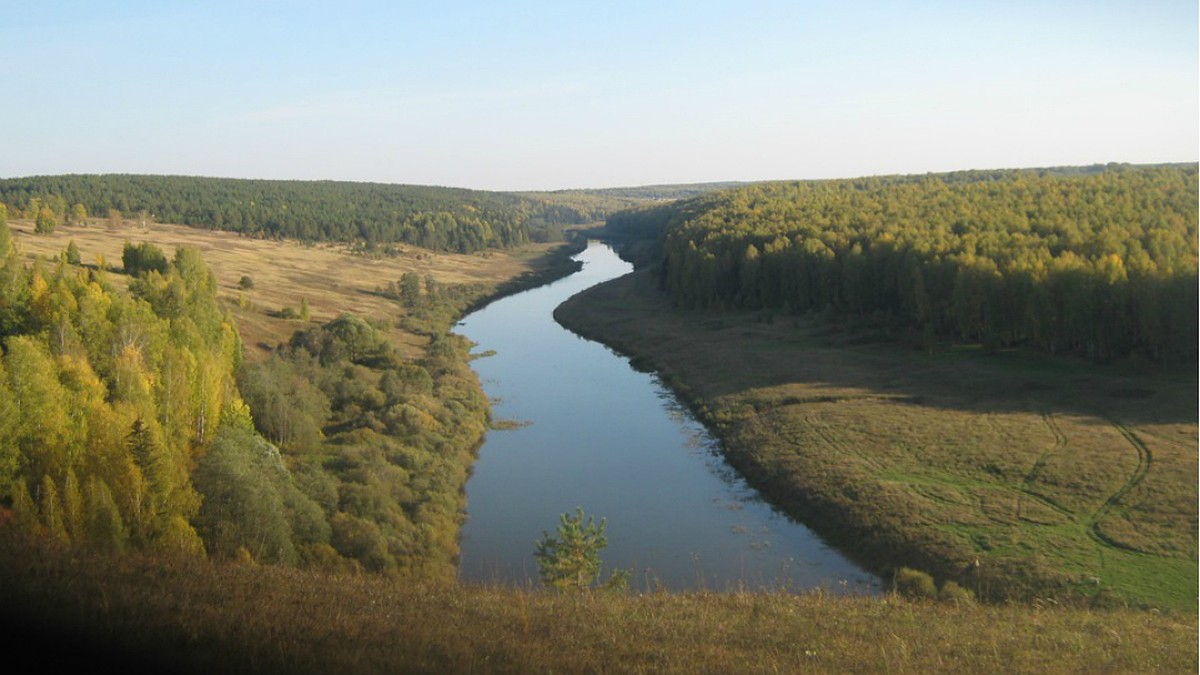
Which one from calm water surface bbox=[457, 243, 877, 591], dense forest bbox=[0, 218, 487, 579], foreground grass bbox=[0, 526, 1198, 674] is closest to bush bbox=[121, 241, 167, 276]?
dense forest bbox=[0, 218, 487, 579]

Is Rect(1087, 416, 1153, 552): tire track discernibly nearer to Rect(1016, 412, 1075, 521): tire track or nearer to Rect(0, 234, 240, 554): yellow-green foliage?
Rect(1016, 412, 1075, 521): tire track

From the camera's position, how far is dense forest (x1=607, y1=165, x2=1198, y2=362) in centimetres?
2955

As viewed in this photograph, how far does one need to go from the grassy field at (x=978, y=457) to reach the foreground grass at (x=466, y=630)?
32.0ft

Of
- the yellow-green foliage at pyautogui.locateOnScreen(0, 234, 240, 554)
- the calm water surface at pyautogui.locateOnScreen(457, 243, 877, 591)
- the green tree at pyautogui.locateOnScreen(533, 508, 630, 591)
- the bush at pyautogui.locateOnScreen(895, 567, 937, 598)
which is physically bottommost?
the calm water surface at pyautogui.locateOnScreen(457, 243, 877, 591)

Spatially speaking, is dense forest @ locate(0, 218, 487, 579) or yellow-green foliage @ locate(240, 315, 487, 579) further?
yellow-green foliage @ locate(240, 315, 487, 579)

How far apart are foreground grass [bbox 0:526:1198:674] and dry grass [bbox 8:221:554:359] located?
2825 cm

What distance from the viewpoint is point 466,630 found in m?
7.77

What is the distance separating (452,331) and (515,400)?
2013cm

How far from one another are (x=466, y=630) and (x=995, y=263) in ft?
110

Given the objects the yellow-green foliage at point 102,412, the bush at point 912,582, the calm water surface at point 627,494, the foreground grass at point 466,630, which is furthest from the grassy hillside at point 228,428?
the bush at point 912,582

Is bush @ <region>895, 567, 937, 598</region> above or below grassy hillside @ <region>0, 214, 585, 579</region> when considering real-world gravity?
below

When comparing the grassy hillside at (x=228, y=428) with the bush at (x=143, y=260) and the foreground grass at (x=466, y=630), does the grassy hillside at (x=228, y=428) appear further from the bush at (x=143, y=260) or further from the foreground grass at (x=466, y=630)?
the foreground grass at (x=466, y=630)

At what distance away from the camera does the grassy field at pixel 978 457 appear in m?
19.5

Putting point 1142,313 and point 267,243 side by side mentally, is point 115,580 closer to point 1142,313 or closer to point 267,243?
point 1142,313
